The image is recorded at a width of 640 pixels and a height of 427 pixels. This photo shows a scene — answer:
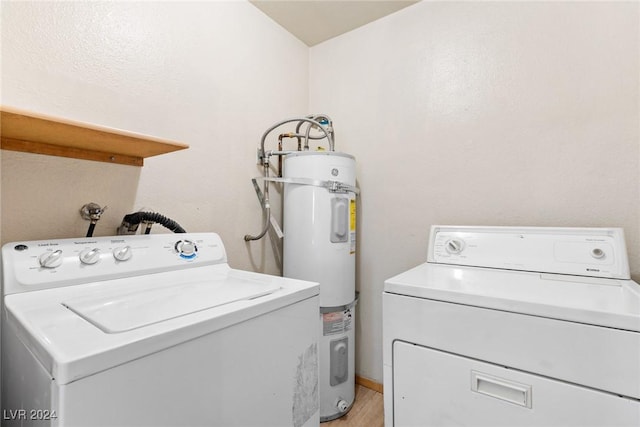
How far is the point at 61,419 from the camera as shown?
431 mm

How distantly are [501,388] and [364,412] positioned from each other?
0.98 metres

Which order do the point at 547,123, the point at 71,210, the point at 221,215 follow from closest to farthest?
the point at 71,210 < the point at 547,123 < the point at 221,215

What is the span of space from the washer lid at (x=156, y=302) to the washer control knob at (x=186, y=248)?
0.20 metres

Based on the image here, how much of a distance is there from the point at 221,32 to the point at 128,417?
1.64 meters

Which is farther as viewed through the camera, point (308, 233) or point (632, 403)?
point (308, 233)

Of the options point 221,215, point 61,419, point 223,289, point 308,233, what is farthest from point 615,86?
point 61,419

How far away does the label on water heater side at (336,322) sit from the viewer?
1.55 meters

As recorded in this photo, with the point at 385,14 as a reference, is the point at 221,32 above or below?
below

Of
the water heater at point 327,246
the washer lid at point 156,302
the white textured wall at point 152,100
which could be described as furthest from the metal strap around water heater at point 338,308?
the washer lid at point 156,302

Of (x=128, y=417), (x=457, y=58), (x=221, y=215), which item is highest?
(x=457, y=58)

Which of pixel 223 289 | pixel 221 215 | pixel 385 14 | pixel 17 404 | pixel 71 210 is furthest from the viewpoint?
pixel 385 14

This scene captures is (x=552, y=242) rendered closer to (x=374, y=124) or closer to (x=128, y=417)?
(x=374, y=124)

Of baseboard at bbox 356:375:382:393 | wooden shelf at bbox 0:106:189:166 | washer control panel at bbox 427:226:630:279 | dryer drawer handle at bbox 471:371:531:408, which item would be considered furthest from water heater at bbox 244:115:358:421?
dryer drawer handle at bbox 471:371:531:408

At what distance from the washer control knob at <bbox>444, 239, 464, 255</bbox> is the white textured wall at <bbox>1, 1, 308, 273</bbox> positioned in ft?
3.28
